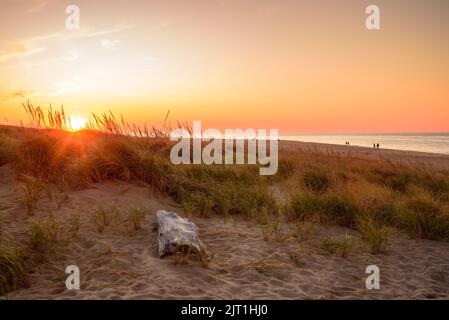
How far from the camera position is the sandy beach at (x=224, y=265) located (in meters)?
4.21

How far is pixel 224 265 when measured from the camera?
4918 millimetres

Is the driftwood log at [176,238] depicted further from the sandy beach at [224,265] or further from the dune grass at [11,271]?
the dune grass at [11,271]

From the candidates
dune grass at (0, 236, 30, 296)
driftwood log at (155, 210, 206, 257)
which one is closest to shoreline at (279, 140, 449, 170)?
driftwood log at (155, 210, 206, 257)

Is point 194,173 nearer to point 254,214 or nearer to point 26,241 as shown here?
point 254,214

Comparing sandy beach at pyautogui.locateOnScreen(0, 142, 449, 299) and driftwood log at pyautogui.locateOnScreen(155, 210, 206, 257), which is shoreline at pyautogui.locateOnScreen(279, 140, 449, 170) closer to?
sandy beach at pyautogui.locateOnScreen(0, 142, 449, 299)

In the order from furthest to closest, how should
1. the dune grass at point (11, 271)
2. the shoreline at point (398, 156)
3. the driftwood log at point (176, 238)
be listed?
the shoreline at point (398, 156), the driftwood log at point (176, 238), the dune grass at point (11, 271)

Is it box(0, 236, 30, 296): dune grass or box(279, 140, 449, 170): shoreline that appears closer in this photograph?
box(0, 236, 30, 296): dune grass

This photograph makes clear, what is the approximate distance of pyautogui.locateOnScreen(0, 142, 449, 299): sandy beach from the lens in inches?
166

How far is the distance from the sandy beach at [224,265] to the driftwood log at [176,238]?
0.16 metres

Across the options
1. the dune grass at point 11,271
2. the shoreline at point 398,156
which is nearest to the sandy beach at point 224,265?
the dune grass at point 11,271

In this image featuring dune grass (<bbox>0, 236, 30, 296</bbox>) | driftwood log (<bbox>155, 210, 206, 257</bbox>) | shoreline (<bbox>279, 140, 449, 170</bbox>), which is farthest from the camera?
shoreline (<bbox>279, 140, 449, 170</bbox>)

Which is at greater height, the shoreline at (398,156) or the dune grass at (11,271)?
the dune grass at (11,271)

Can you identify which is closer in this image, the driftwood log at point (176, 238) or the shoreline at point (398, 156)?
the driftwood log at point (176, 238)

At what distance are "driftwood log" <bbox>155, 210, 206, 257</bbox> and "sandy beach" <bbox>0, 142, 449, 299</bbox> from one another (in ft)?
0.53
